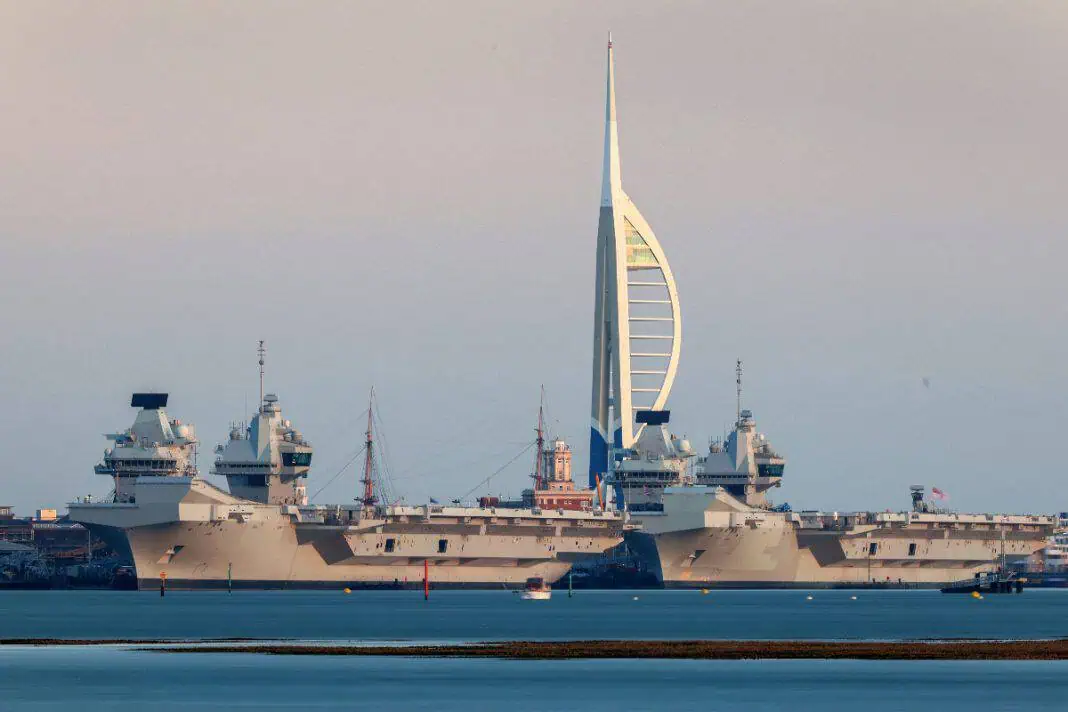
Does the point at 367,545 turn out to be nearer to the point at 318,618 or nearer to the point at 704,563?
the point at 704,563

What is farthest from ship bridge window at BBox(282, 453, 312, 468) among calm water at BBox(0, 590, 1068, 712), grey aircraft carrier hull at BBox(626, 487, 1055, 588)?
calm water at BBox(0, 590, 1068, 712)

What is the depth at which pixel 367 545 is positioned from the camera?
472 feet

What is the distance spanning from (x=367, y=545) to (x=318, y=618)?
4113 centimetres

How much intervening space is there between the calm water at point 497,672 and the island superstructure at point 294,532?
27.0 m

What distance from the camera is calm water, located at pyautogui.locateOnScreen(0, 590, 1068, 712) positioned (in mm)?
53594

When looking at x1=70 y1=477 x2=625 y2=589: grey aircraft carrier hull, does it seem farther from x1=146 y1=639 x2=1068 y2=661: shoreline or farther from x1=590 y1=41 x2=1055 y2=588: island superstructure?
x1=146 y1=639 x2=1068 y2=661: shoreline

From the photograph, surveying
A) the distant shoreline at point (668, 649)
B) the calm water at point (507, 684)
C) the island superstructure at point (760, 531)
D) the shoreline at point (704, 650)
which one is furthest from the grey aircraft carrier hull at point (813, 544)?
the calm water at point (507, 684)

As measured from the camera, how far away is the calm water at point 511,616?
88.8 m

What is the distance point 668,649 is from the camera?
73.3 m

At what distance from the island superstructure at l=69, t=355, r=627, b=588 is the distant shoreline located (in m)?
56.4

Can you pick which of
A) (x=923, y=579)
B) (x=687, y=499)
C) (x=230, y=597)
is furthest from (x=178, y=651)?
(x=923, y=579)

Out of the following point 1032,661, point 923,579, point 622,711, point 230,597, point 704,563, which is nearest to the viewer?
point 622,711

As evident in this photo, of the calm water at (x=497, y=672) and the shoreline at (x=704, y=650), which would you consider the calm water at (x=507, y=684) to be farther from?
the shoreline at (x=704, y=650)

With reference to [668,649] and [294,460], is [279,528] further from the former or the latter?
[668,649]
